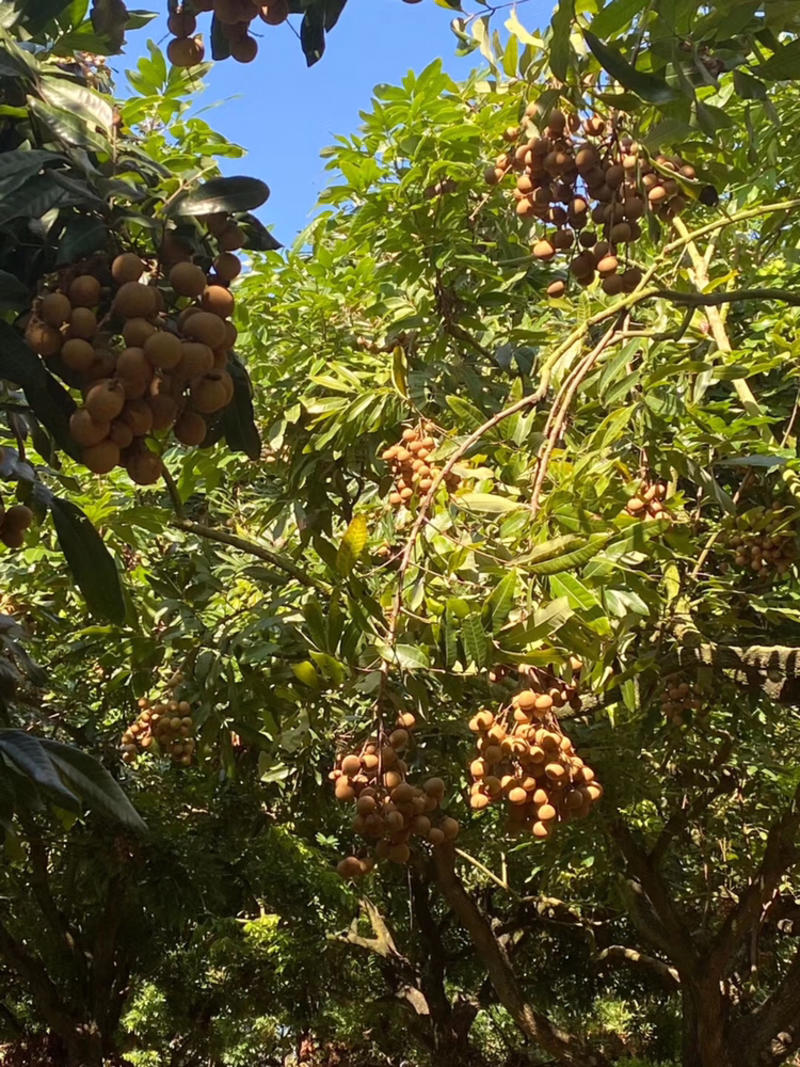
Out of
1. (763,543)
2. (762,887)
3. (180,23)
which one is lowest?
(180,23)

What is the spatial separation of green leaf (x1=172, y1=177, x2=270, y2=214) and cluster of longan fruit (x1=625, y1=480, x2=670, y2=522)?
1465mm

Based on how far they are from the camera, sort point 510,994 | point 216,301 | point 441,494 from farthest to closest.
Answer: point 510,994
point 441,494
point 216,301

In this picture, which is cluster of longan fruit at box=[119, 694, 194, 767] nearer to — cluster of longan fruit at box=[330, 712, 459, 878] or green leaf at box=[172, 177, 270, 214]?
cluster of longan fruit at box=[330, 712, 459, 878]

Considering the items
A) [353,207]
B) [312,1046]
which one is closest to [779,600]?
[353,207]

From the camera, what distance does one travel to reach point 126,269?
3.79ft

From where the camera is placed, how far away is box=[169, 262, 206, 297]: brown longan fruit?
119 cm

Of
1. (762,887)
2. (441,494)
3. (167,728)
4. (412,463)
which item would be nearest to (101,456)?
(441,494)

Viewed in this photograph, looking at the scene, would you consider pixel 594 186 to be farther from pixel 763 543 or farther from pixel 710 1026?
pixel 710 1026

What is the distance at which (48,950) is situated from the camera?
827cm

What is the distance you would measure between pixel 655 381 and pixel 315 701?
119 centimetres

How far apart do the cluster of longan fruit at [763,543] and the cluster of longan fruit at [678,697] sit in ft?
1.60

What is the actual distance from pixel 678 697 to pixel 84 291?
278 centimetres

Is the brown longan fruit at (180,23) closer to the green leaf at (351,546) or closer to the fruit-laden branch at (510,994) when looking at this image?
the green leaf at (351,546)

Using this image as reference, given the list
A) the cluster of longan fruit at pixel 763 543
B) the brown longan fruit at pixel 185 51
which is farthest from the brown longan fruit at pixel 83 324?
the cluster of longan fruit at pixel 763 543
